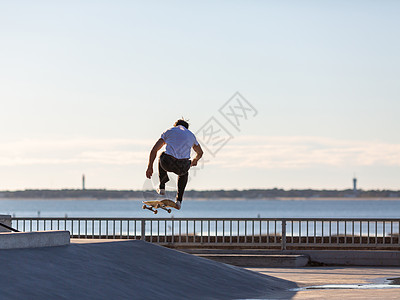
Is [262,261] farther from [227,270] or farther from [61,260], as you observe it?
[61,260]

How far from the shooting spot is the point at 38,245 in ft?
42.8

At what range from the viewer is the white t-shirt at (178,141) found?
1366cm

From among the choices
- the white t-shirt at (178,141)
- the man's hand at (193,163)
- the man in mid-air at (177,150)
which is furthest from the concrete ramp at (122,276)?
the white t-shirt at (178,141)

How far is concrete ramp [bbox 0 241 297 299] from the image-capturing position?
11180 mm

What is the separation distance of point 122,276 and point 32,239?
4.97 ft

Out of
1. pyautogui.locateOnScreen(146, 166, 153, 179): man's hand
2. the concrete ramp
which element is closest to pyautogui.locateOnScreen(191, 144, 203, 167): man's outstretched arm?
pyautogui.locateOnScreen(146, 166, 153, 179): man's hand

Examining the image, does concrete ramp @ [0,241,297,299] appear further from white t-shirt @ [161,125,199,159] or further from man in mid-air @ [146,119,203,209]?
white t-shirt @ [161,125,199,159]

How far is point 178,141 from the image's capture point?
13.7 meters

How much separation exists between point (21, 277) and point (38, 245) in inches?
76.0

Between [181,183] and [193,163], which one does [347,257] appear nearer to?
[181,183]

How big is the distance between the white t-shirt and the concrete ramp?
1998 mm

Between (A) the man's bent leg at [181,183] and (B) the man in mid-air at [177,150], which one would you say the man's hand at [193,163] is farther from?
(A) the man's bent leg at [181,183]

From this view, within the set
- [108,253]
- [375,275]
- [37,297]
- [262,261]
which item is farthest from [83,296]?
[262,261]

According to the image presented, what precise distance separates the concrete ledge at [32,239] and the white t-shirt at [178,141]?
2.24m
